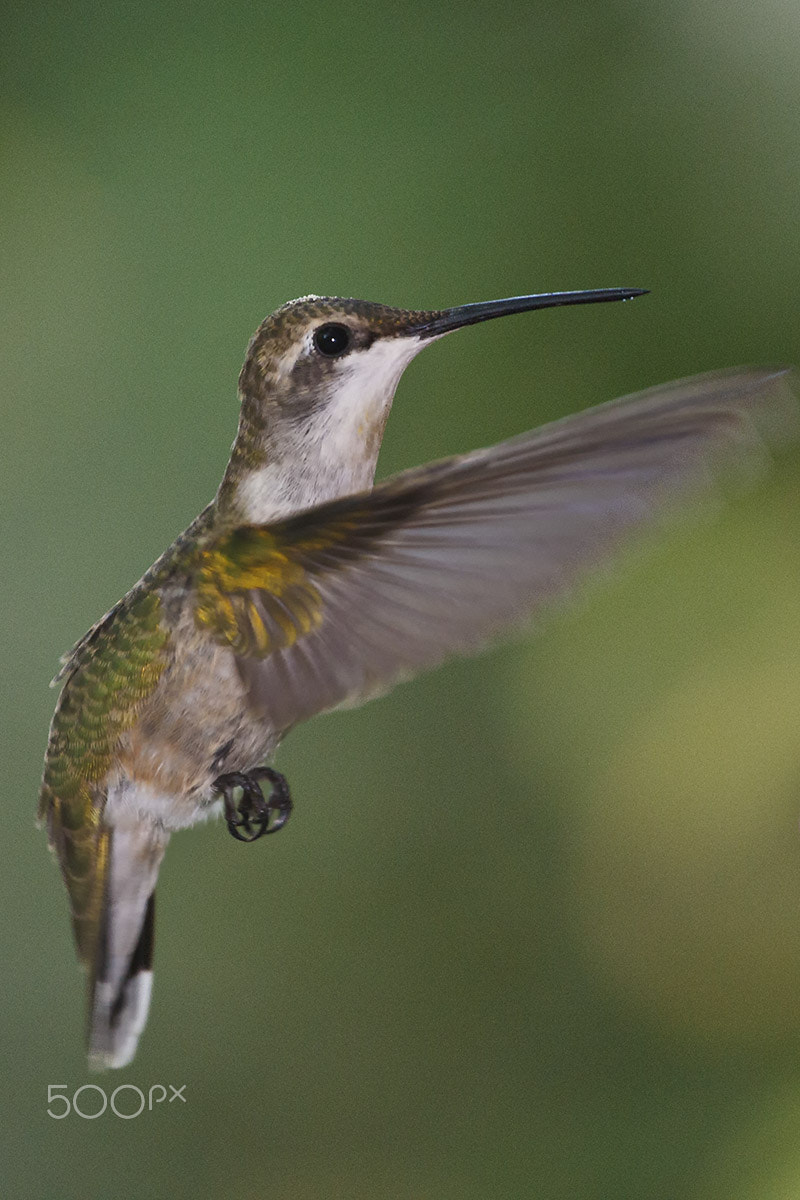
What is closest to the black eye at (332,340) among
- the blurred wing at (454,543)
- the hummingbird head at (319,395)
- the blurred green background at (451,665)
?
the hummingbird head at (319,395)

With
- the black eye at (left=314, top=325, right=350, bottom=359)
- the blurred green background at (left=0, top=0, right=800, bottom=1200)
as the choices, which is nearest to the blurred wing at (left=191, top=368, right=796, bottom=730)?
the black eye at (left=314, top=325, right=350, bottom=359)

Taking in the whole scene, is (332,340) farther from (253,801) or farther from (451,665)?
(451,665)

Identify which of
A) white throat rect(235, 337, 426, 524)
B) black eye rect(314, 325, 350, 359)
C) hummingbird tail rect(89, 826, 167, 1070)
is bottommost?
hummingbird tail rect(89, 826, 167, 1070)

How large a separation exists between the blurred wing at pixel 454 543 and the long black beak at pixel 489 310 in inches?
4.7

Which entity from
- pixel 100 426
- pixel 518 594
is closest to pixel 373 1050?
pixel 100 426

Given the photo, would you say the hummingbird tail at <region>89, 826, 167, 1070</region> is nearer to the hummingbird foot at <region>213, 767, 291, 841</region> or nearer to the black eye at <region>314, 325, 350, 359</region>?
the hummingbird foot at <region>213, 767, 291, 841</region>

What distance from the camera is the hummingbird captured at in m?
0.40

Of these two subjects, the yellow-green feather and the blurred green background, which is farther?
the blurred green background

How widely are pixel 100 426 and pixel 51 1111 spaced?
28.6 inches

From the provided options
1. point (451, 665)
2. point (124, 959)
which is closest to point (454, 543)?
point (124, 959)

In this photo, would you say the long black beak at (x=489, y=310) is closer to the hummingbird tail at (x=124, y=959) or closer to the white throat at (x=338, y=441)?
the white throat at (x=338, y=441)

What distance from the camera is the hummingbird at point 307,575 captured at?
1.30 ft

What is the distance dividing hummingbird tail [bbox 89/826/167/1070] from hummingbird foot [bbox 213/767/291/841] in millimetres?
71

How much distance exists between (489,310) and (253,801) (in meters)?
0.28
